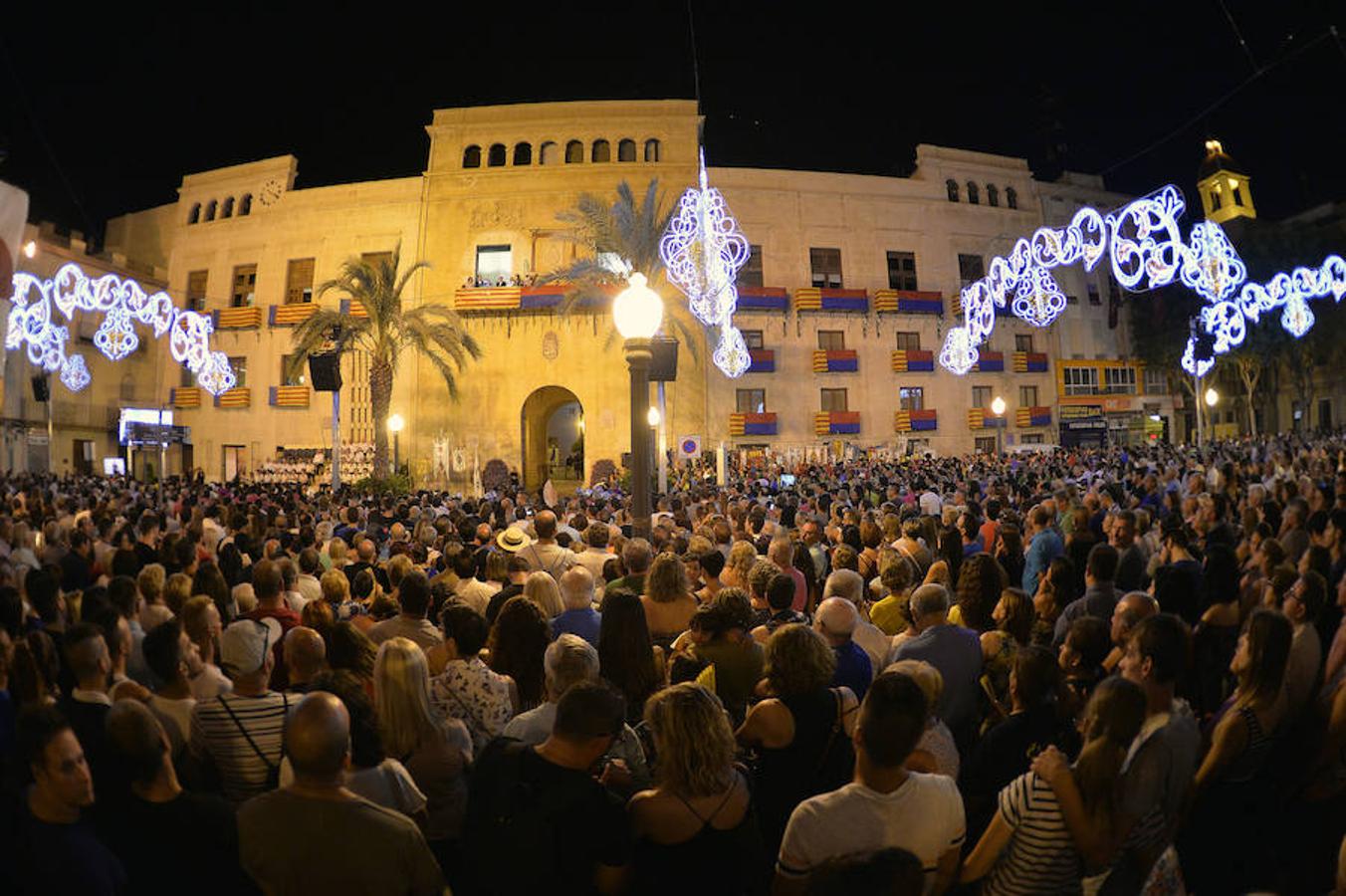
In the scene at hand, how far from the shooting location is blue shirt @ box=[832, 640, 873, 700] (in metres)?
4.09

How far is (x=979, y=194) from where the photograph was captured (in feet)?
121

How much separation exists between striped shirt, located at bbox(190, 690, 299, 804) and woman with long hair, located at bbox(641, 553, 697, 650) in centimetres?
238

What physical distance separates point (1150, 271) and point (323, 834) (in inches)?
600

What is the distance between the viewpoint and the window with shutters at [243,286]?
35125 mm

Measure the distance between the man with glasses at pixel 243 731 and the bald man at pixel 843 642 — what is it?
2.51m

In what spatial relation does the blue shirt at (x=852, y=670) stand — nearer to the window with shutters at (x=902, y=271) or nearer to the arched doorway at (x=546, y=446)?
Answer: the arched doorway at (x=546, y=446)

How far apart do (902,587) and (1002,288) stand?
1571 centimetres

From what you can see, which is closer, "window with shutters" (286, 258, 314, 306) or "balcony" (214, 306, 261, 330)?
"balcony" (214, 306, 261, 330)

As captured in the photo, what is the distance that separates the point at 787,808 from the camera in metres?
3.24

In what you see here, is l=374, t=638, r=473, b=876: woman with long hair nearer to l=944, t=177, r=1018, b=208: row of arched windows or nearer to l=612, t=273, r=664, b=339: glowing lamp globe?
l=612, t=273, r=664, b=339: glowing lamp globe

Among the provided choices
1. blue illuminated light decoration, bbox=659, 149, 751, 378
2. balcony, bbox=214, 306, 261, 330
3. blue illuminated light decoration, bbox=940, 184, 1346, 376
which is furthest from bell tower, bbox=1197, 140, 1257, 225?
balcony, bbox=214, 306, 261, 330

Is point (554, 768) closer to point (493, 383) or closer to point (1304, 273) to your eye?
point (1304, 273)

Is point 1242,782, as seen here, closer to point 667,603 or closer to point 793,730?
point 793,730

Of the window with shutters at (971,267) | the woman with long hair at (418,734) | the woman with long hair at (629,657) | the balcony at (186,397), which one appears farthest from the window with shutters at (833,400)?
the woman with long hair at (418,734)
